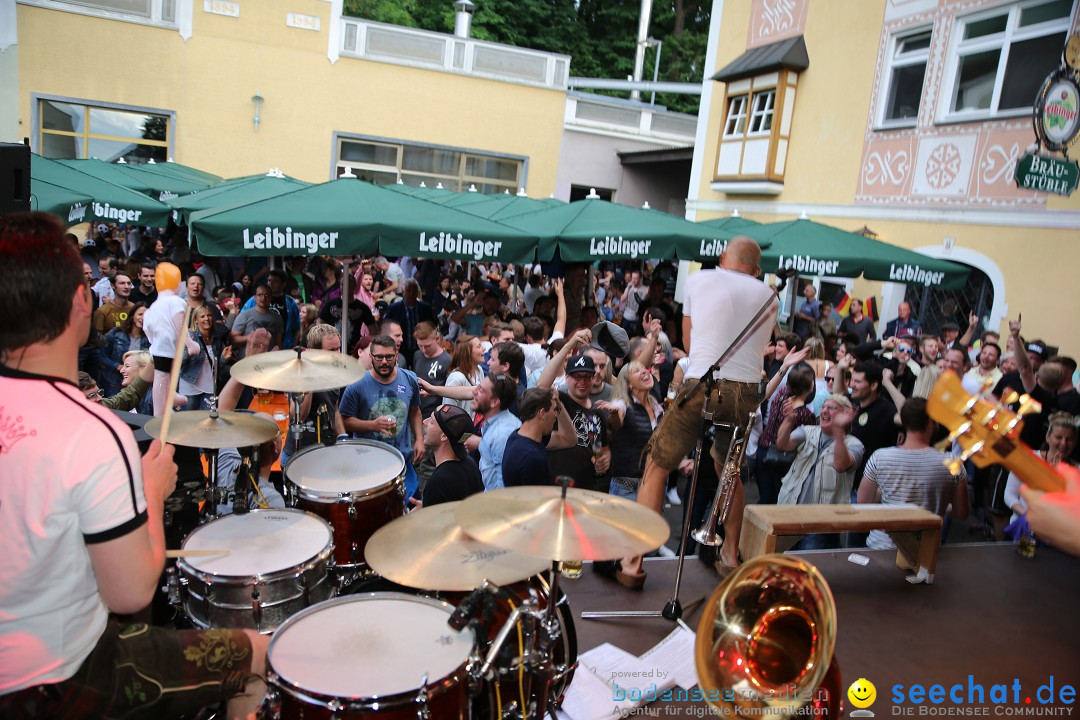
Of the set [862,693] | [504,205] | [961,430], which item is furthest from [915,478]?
[504,205]

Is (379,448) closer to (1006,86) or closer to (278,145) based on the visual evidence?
(1006,86)

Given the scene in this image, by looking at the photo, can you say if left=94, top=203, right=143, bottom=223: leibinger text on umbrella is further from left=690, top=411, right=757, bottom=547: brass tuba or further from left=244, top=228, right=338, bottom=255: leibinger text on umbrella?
left=690, top=411, right=757, bottom=547: brass tuba

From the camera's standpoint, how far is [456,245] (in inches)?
277

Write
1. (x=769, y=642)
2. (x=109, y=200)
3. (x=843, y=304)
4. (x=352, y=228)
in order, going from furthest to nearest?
(x=843, y=304)
(x=109, y=200)
(x=352, y=228)
(x=769, y=642)

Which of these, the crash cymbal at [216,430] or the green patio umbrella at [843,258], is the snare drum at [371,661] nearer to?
the crash cymbal at [216,430]

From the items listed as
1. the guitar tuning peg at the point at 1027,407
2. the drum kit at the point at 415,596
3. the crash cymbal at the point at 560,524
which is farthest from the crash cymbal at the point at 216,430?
the guitar tuning peg at the point at 1027,407

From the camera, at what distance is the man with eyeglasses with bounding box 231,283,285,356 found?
775 cm

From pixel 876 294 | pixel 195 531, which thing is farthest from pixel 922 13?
pixel 195 531

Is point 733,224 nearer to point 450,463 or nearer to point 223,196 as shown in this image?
point 223,196

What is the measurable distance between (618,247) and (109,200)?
692cm

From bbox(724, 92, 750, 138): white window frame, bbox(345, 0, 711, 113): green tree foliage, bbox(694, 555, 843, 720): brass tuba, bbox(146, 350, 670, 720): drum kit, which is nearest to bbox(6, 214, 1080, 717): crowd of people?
bbox(146, 350, 670, 720): drum kit

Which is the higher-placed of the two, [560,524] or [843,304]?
[843,304]

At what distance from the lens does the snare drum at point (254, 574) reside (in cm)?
326

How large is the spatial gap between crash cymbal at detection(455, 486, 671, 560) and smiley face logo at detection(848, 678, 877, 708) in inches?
71.2
